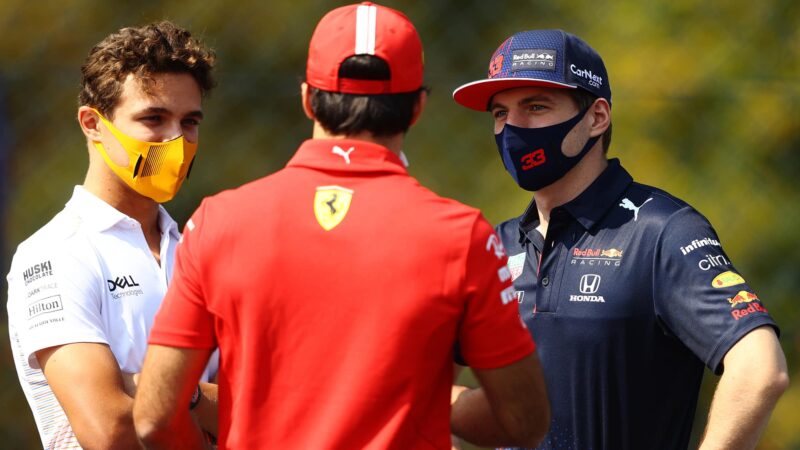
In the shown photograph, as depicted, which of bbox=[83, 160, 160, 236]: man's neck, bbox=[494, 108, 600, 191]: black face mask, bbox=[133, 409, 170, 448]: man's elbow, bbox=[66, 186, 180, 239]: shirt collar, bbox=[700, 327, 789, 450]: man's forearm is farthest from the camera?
bbox=[494, 108, 600, 191]: black face mask

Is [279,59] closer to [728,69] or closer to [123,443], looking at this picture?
[728,69]

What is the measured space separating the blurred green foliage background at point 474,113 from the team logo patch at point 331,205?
2.42 metres

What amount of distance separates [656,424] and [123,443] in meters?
1.20

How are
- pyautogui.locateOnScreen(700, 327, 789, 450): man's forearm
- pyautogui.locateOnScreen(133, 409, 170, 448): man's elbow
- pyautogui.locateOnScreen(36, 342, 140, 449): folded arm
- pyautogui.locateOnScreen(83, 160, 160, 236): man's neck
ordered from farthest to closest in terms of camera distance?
pyautogui.locateOnScreen(83, 160, 160, 236): man's neck < pyautogui.locateOnScreen(700, 327, 789, 450): man's forearm < pyautogui.locateOnScreen(36, 342, 140, 449): folded arm < pyautogui.locateOnScreen(133, 409, 170, 448): man's elbow

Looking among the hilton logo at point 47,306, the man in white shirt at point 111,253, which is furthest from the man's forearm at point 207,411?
the hilton logo at point 47,306

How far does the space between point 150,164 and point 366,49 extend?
0.90 metres

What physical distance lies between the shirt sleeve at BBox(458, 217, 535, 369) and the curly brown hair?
1.16m

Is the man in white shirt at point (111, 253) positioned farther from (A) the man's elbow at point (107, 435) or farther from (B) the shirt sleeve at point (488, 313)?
(B) the shirt sleeve at point (488, 313)

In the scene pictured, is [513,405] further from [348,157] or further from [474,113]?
[474,113]

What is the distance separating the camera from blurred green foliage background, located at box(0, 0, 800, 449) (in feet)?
15.4

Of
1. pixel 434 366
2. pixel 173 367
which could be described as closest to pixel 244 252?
pixel 173 367

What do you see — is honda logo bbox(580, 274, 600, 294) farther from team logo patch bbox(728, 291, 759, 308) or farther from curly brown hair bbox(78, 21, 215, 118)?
curly brown hair bbox(78, 21, 215, 118)

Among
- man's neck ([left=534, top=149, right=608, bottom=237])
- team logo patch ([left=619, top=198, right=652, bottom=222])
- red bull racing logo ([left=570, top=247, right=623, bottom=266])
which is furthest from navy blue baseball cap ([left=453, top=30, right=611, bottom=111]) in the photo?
red bull racing logo ([left=570, top=247, right=623, bottom=266])

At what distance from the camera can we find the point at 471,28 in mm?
5281
